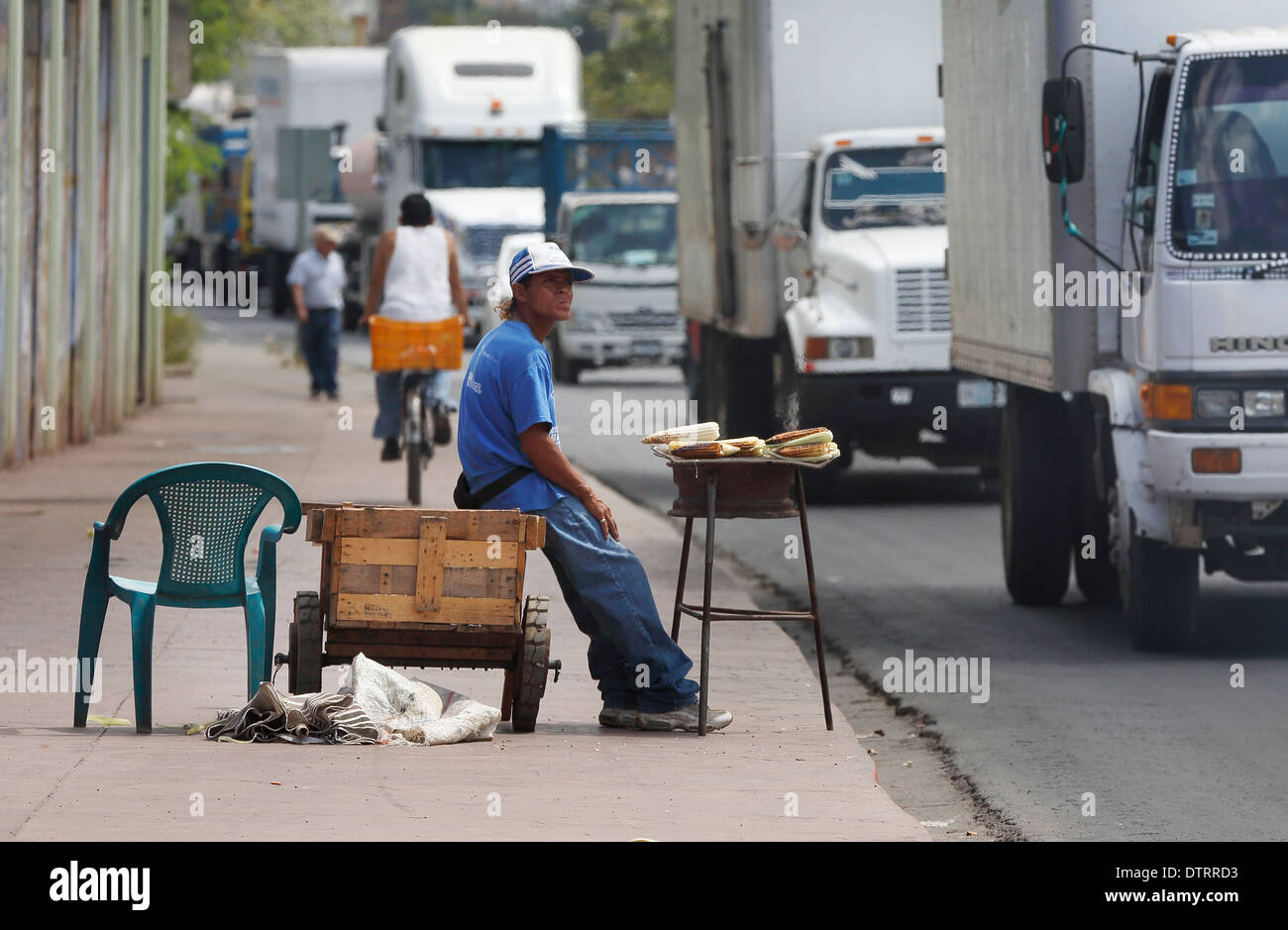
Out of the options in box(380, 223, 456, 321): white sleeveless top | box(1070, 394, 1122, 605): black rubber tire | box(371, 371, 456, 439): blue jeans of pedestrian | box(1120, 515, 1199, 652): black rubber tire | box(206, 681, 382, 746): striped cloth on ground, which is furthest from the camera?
box(371, 371, 456, 439): blue jeans of pedestrian

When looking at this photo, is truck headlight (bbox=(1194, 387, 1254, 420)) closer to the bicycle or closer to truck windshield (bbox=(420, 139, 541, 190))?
the bicycle

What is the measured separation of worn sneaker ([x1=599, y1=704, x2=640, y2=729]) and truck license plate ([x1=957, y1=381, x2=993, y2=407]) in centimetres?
841

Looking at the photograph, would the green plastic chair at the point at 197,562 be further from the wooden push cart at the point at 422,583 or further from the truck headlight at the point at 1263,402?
the truck headlight at the point at 1263,402

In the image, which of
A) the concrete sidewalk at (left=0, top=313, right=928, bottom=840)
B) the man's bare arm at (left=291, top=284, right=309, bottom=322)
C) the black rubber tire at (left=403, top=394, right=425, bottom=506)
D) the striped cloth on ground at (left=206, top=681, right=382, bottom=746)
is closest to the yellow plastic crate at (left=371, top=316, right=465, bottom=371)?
the black rubber tire at (left=403, top=394, right=425, bottom=506)

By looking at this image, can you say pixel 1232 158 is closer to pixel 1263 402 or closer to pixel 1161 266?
pixel 1161 266

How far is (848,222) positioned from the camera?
17156 mm

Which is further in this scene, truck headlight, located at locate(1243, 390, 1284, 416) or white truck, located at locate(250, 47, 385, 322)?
white truck, located at locate(250, 47, 385, 322)

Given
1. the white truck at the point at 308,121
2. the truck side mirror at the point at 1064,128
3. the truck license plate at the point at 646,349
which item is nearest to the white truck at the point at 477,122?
the truck license plate at the point at 646,349

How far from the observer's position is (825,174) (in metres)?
16.8

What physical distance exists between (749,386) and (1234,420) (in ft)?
29.4

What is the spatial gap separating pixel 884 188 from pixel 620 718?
9.43m

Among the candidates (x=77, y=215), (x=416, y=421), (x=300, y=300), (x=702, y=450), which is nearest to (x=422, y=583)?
(x=702, y=450)

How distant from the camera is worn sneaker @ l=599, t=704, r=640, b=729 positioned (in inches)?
330

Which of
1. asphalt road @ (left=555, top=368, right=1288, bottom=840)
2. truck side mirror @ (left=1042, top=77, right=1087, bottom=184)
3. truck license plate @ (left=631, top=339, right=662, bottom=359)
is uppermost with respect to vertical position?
truck side mirror @ (left=1042, top=77, right=1087, bottom=184)
